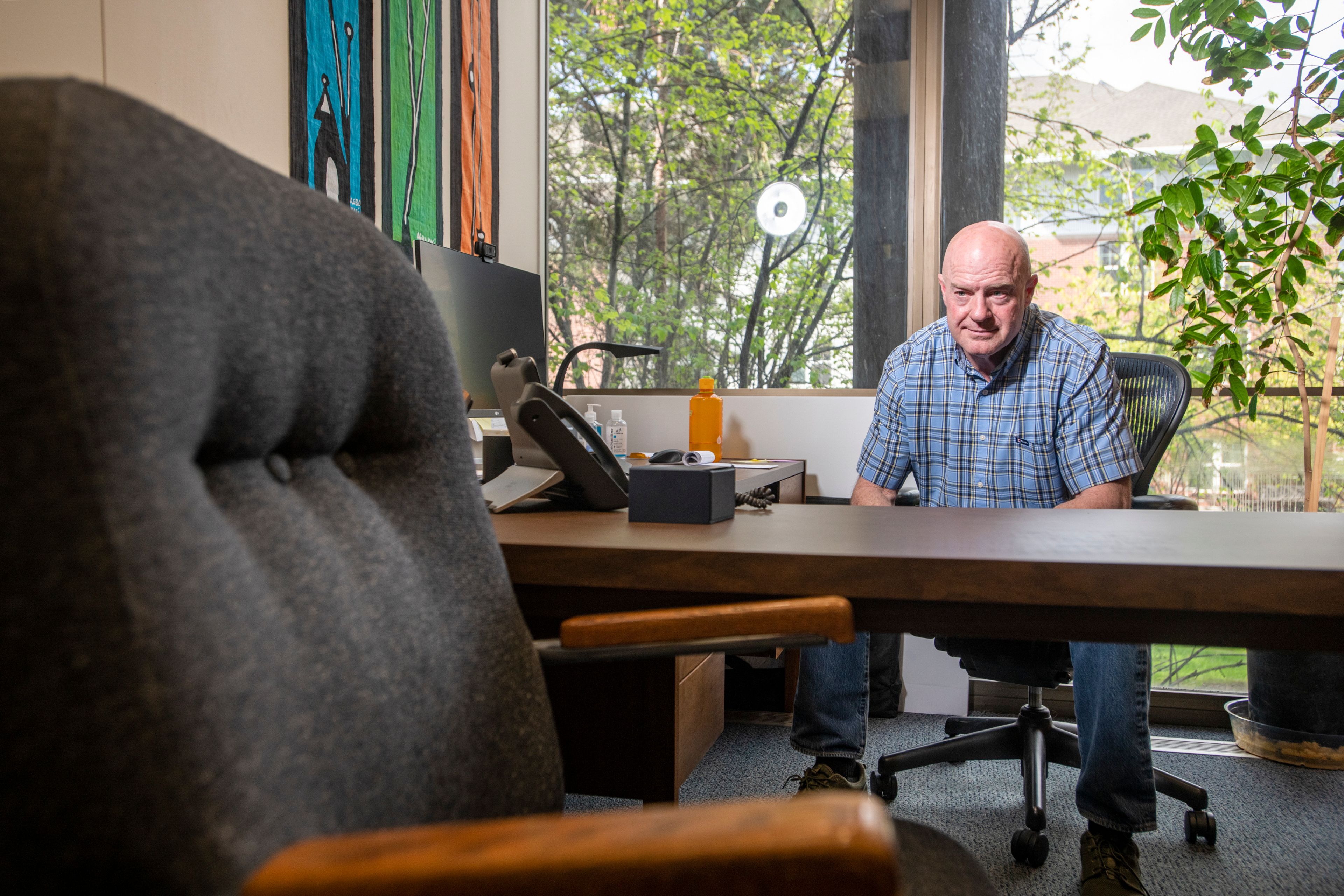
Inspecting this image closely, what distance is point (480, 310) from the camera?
6.57ft

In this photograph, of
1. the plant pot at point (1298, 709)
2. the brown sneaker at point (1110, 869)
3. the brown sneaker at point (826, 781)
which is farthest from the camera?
the plant pot at point (1298, 709)

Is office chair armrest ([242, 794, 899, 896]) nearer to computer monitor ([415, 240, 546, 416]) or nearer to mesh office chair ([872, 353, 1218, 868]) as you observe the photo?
mesh office chair ([872, 353, 1218, 868])

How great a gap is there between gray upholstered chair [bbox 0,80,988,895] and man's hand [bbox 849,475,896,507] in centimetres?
163

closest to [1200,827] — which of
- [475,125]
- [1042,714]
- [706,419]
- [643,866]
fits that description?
[1042,714]

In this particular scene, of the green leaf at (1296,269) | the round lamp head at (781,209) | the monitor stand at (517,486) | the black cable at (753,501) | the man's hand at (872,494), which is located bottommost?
the man's hand at (872,494)

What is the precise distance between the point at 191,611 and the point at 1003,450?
5.97 feet

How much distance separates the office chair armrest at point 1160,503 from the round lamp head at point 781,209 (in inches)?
55.3

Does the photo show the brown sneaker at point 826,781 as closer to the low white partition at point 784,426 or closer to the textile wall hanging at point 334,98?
the low white partition at point 784,426

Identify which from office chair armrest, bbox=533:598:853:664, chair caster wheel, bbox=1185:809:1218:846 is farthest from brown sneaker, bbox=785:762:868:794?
office chair armrest, bbox=533:598:853:664

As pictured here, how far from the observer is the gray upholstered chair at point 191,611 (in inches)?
13.5

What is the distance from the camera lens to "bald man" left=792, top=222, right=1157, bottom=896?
151cm

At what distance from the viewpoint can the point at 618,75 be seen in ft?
9.67

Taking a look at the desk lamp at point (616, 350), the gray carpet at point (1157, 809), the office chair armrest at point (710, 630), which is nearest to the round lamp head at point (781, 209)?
the desk lamp at point (616, 350)

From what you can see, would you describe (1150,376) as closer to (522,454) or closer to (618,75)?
(522,454)
